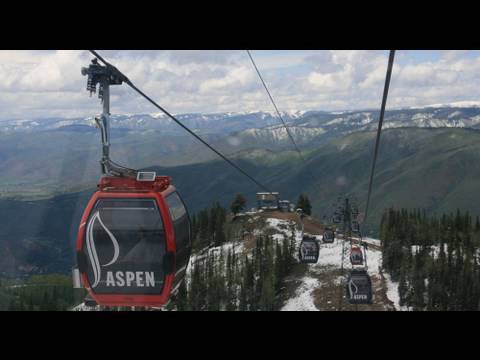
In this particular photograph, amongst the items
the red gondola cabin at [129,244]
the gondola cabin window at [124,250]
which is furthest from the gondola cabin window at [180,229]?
the gondola cabin window at [124,250]

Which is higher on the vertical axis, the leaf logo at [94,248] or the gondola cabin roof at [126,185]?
the gondola cabin roof at [126,185]

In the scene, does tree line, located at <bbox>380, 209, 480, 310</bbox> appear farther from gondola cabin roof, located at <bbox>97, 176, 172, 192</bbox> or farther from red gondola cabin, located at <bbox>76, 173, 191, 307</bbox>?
gondola cabin roof, located at <bbox>97, 176, 172, 192</bbox>

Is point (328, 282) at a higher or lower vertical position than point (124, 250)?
lower

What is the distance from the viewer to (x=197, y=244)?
5472 inches

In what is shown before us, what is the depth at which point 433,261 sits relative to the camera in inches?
4614

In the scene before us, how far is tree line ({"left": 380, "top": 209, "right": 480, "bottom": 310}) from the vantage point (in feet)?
358

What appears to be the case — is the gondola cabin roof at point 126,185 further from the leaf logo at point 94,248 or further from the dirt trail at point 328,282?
the dirt trail at point 328,282

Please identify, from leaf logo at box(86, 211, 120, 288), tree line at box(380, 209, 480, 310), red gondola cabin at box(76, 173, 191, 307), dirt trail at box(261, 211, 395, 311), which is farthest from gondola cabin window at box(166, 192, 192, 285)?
tree line at box(380, 209, 480, 310)

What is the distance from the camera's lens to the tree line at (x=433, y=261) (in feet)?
358

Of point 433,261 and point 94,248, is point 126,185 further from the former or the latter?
point 433,261

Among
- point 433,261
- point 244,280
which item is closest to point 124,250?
point 244,280

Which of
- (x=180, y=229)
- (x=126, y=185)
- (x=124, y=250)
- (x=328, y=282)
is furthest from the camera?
(x=328, y=282)

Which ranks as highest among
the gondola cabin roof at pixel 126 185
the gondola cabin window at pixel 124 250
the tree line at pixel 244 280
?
the gondola cabin roof at pixel 126 185
